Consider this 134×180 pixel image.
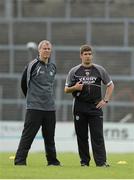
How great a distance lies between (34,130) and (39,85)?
28.7 inches

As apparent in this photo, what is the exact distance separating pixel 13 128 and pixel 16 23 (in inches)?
230

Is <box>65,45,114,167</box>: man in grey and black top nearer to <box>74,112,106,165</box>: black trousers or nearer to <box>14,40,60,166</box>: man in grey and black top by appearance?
<box>74,112,106,165</box>: black trousers

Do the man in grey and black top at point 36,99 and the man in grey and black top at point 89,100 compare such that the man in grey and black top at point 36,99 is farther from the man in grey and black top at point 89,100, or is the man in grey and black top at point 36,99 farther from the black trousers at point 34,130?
the man in grey and black top at point 89,100

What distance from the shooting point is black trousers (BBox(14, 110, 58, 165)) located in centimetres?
1108

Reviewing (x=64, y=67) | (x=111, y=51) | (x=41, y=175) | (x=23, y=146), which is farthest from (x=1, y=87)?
(x=41, y=175)

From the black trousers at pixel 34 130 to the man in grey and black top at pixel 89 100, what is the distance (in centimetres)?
44

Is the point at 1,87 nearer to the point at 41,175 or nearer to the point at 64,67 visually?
the point at 64,67

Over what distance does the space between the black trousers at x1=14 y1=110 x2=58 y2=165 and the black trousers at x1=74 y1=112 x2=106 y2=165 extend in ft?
1.44

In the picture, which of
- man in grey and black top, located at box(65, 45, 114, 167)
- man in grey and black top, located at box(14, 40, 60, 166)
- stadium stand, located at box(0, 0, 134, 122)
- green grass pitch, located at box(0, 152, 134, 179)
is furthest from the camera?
stadium stand, located at box(0, 0, 134, 122)

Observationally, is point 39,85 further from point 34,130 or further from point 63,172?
point 63,172

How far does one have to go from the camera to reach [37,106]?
11.1 metres

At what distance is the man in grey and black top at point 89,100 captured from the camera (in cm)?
1095

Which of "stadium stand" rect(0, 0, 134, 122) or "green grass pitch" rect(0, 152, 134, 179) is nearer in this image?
"green grass pitch" rect(0, 152, 134, 179)

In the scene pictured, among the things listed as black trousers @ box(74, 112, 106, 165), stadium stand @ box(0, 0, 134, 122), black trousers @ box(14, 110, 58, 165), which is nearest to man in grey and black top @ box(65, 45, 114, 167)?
black trousers @ box(74, 112, 106, 165)
